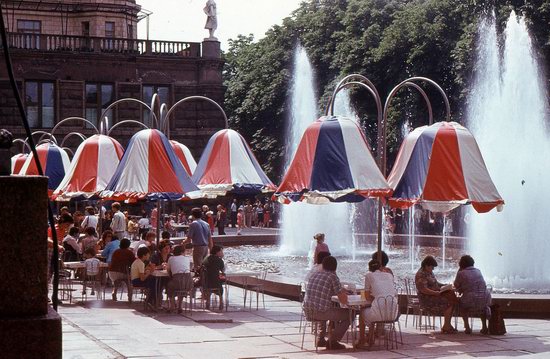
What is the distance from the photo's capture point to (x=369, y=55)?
1951 inches

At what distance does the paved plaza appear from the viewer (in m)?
13.5

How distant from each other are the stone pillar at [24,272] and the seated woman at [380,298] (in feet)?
31.5

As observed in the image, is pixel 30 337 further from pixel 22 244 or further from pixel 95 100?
pixel 95 100

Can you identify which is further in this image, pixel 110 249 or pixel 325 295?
pixel 110 249

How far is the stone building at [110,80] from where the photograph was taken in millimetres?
51344

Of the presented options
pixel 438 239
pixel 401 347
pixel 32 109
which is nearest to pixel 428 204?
pixel 401 347

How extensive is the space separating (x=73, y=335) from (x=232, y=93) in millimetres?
51004

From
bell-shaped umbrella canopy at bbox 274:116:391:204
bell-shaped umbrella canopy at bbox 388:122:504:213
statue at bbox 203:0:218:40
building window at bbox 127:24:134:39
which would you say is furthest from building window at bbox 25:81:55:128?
bell-shaped umbrella canopy at bbox 388:122:504:213

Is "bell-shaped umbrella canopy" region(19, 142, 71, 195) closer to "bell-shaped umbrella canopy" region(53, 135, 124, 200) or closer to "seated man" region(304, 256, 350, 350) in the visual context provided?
"bell-shaped umbrella canopy" region(53, 135, 124, 200)

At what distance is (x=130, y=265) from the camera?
64.0 feet

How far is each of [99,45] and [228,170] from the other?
34.2m

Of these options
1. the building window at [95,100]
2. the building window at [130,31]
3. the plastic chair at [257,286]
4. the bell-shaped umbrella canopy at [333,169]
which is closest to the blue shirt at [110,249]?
the plastic chair at [257,286]

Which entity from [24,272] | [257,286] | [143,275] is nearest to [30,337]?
[24,272]

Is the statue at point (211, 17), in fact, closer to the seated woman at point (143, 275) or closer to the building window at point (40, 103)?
the building window at point (40, 103)
